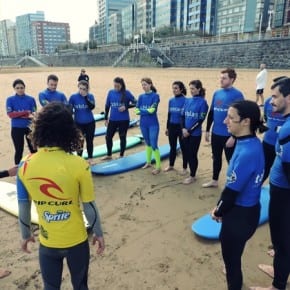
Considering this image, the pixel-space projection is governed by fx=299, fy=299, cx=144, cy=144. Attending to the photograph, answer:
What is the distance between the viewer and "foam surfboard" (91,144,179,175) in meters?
5.45

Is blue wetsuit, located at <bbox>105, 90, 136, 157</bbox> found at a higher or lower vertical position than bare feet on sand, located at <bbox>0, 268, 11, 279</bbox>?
higher

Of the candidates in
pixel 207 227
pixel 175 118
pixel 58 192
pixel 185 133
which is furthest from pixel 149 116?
pixel 58 192

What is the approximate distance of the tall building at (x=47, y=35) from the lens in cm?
12792

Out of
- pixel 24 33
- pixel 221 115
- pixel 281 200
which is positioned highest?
pixel 24 33

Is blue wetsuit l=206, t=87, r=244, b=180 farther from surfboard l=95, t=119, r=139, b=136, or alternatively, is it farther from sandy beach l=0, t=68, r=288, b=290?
surfboard l=95, t=119, r=139, b=136

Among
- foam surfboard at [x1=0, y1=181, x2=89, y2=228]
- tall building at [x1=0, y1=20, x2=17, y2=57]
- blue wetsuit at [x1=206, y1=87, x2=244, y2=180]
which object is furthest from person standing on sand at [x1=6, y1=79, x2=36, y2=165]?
tall building at [x1=0, y1=20, x2=17, y2=57]

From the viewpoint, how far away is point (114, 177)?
5.34 m

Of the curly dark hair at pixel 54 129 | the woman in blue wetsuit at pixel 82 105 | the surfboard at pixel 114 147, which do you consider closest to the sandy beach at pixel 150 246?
the woman in blue wetsuit at pixel 82 105

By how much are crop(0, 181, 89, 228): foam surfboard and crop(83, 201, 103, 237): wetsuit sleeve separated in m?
2.19

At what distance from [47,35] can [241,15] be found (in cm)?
9411

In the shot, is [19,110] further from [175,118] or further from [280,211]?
[280,211]

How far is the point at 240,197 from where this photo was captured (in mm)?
2090

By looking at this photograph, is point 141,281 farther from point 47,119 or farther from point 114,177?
point 114,177

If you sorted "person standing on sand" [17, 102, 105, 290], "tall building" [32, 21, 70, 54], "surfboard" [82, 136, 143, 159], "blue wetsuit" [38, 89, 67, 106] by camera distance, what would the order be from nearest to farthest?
"person standing on sand" [17, 102, 105, 290], "blue wetsuit" [38, 89, 67, 106], "surfboard" [82, 136, 143, 159], "tall building" [32, 21, 70, 54]
